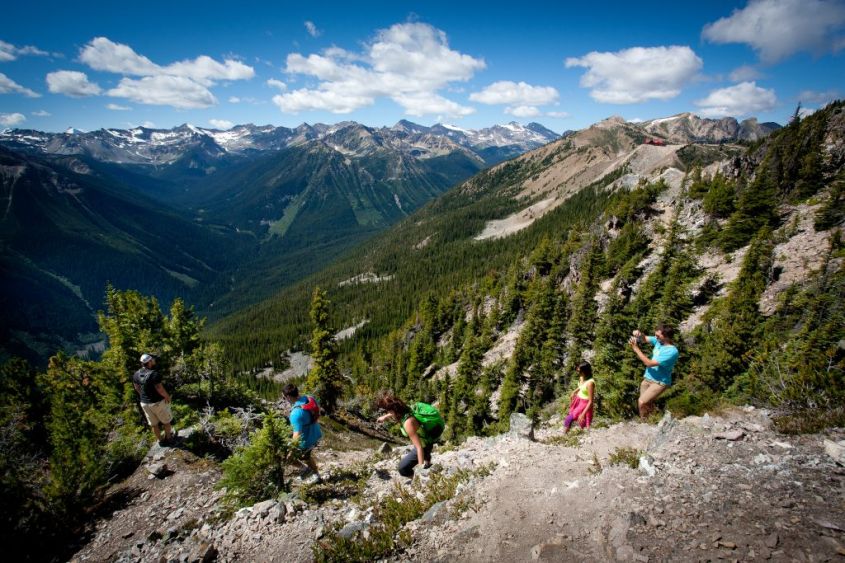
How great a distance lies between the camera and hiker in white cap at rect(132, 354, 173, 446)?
43.0 ft

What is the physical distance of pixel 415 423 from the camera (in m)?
10.3

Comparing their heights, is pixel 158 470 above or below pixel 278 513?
below

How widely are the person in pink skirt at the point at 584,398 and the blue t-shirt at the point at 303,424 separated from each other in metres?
8.77

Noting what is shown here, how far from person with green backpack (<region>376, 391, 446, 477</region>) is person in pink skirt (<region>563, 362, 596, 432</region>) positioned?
5.27 meters

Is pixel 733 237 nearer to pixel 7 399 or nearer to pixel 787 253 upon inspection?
pixel 787 253

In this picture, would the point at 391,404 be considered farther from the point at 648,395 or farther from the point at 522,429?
the point at 648,395

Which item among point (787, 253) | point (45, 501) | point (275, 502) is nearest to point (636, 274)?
point (787, 253)

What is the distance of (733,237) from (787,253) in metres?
8.52

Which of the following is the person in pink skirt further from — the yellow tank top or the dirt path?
the dirt path

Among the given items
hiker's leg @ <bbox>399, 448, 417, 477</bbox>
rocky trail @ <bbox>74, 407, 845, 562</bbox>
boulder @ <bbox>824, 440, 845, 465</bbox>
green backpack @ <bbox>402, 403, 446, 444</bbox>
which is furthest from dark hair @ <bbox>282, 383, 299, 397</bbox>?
boulder @ <bbox>824, 440, 845, 465</bbox>

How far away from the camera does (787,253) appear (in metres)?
32.2

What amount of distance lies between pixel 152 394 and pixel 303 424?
657 cm

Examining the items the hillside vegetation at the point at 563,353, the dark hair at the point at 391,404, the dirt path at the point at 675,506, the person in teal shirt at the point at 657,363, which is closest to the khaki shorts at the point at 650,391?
the person in teal shirt at the point at 657,363

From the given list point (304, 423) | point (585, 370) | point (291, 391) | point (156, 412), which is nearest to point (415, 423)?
point (304, 423)
